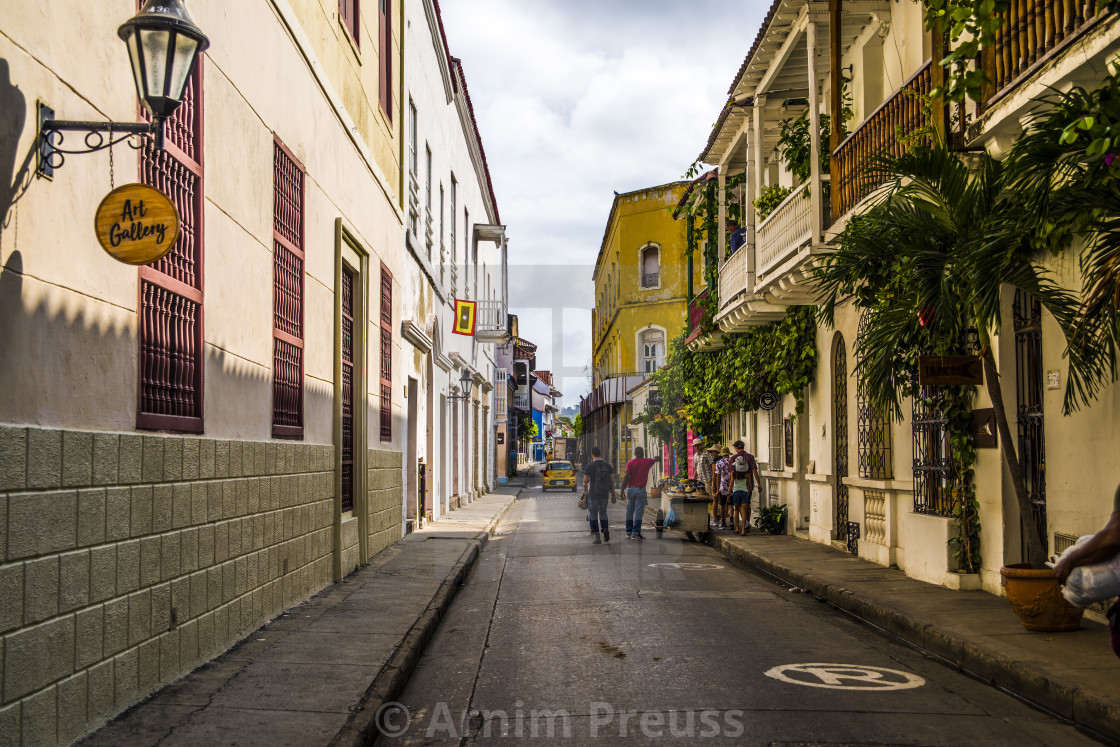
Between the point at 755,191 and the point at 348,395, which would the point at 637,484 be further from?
the point at 348,395

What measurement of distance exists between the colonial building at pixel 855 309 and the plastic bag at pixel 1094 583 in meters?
3.69

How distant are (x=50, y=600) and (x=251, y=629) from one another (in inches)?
134

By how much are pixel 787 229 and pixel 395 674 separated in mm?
10256

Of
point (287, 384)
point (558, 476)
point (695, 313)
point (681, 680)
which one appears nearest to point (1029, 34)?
point (681, 680)

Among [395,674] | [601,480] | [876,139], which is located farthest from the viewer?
[601,480]

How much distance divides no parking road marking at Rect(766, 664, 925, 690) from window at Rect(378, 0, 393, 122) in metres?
10.5

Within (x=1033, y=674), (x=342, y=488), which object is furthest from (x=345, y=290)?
(x=1033, y=674)

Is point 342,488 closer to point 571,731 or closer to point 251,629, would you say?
point 251,629

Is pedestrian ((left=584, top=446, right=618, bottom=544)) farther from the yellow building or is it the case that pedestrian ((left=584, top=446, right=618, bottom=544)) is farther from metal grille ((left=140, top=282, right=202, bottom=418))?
the yellow building

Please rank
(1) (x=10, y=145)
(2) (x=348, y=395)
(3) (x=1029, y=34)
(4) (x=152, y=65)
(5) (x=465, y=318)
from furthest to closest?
(5) (x=465, y=318)
(2) (x=348, y=395)
(3) (x=1029, y=34)
(4) (x=152, y=65)
(1) (x=10, y=145)

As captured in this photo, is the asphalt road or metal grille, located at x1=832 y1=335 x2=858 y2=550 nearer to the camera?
the asphalt road

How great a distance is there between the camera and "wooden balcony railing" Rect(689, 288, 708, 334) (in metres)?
23.3

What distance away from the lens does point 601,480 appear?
1797 centimetres

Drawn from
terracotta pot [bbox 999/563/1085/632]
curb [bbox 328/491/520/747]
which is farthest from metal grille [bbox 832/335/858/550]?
terracotta pot [bbox 999/563/1085/632]
